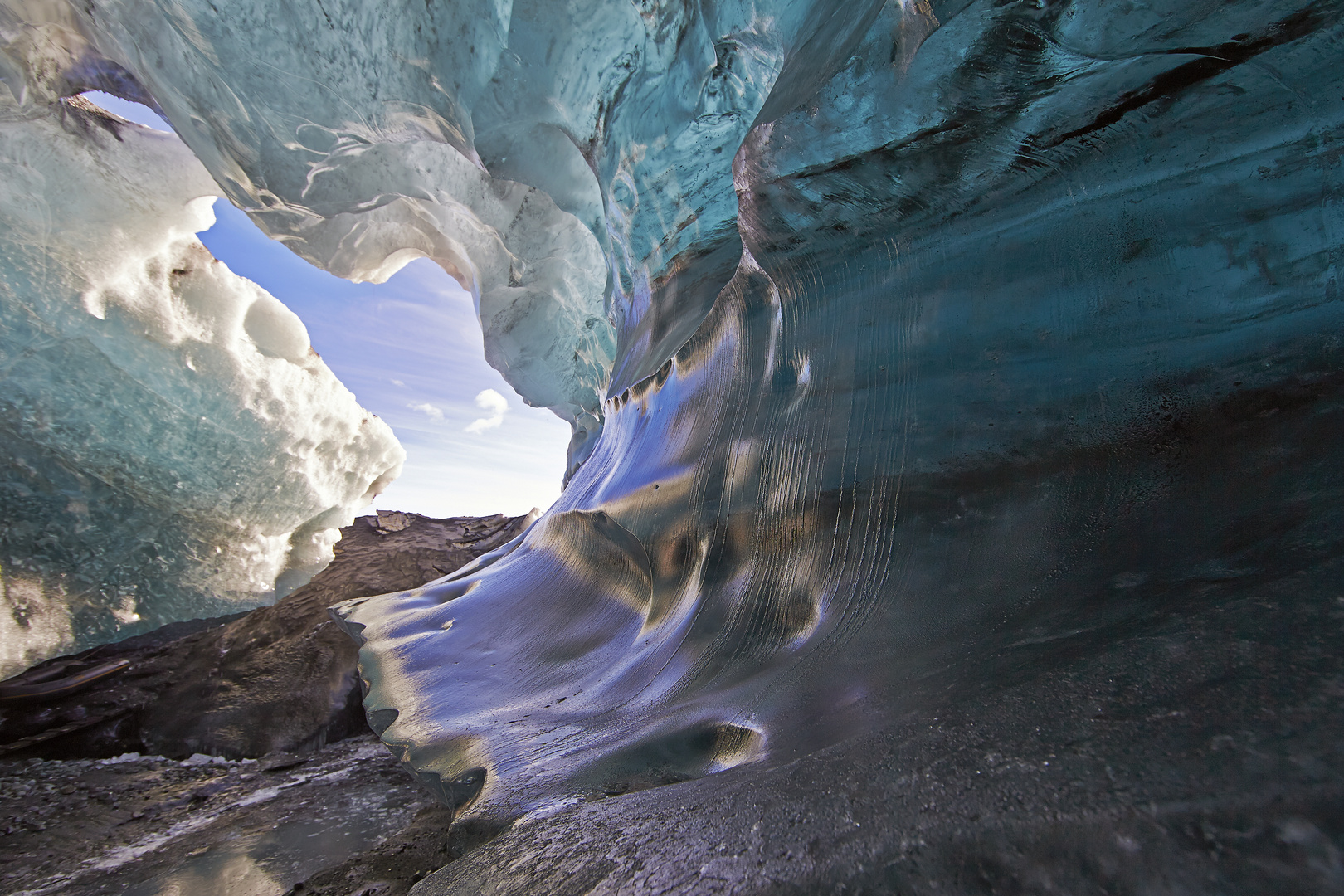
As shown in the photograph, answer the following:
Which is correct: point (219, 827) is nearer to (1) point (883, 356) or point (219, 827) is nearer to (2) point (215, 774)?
(2) point (215, 774)

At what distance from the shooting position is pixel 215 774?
6.23 ft

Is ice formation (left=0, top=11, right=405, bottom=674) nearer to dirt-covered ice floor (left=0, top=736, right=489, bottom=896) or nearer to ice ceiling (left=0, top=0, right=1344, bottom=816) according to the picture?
ice ceiling (left=0, top=0, right=1344, bottom=816)

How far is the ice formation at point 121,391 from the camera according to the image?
256 cm

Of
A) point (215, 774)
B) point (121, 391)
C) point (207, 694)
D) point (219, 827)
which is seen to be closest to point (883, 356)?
point (219, 827)

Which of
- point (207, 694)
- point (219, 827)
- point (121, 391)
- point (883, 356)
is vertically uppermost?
point (121, 391)

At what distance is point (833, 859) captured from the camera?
1.68 ft

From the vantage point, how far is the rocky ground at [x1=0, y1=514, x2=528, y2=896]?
1178 mm

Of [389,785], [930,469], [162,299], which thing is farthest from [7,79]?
[930,469]

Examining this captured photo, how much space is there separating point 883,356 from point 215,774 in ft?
7.53

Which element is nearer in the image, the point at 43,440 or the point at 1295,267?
the point at 1295,267

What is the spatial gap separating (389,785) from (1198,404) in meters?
1.92

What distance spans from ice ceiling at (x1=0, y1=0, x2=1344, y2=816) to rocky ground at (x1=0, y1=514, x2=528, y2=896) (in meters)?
0.23

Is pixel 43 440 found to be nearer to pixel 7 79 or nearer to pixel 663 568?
pixel 7 79

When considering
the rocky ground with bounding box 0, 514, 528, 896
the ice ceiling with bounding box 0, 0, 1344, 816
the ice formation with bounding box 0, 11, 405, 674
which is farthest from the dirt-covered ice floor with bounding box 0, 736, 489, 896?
the ice formation with bounding box 0, 11, 405, 674
